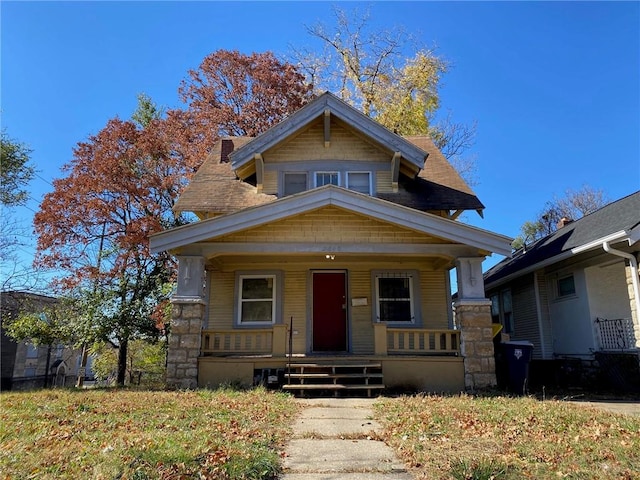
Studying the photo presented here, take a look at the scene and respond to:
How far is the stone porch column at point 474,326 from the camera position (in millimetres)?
8734

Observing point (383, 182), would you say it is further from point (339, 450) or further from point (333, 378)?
point (339, 450)


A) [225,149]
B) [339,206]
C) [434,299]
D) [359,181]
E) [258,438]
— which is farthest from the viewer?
Result: [225,149]

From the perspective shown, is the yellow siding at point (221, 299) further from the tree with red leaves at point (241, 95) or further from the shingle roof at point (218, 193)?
the tree with red leaves at point (241, 95)

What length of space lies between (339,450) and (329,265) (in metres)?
6.98

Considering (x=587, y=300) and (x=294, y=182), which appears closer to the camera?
(x=587, y=300)

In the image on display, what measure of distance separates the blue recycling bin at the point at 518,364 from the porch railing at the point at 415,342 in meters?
1.00

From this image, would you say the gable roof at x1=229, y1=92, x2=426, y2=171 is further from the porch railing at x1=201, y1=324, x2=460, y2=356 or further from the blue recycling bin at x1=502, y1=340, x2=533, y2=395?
the blue recycling bin at x1=502, y1=340, x2=533, y2=395

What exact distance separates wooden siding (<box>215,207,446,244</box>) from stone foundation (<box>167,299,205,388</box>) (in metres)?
1.73

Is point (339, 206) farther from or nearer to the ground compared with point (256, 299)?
farther from the ground

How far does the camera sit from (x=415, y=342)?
948 centimetres

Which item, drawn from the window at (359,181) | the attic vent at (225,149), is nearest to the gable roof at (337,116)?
the window at (359,181)

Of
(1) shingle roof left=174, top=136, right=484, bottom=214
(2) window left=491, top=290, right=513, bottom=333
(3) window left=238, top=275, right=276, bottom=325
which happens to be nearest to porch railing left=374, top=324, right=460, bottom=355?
(3) window left=238, top=275, right=276, bottom=325

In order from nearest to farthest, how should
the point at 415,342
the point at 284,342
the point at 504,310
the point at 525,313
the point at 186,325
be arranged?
the point at 186,325 → the point at 284,342 → the point at 415,342 → the point at 525,313 → the point at 504,310

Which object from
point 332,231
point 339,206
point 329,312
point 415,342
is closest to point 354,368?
point 415,342
